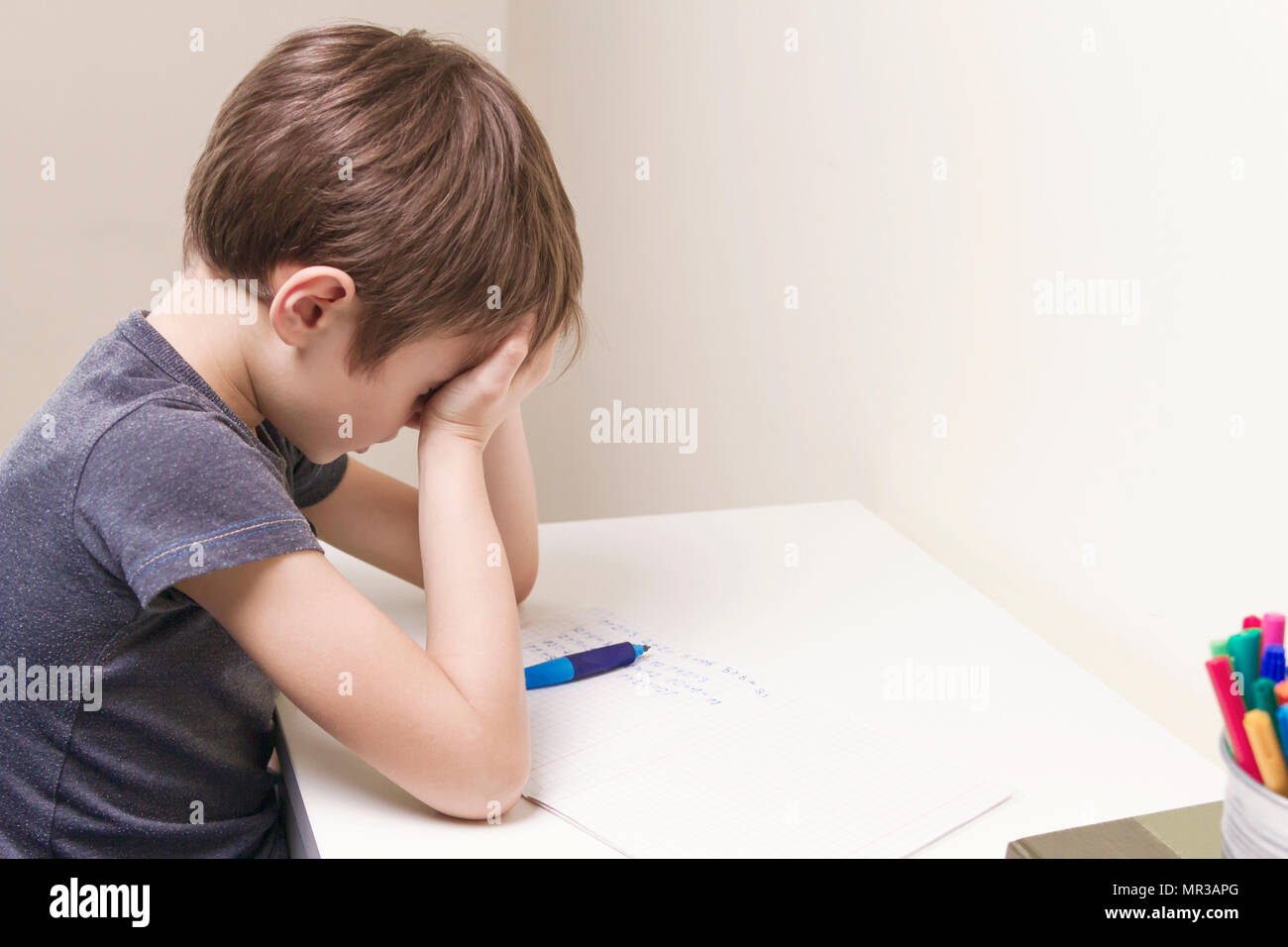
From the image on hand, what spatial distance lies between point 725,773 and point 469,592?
0.19 m

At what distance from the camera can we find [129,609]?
69cm

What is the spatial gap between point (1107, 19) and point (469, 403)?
52cm

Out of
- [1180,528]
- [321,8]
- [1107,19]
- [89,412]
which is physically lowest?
[1180,528]

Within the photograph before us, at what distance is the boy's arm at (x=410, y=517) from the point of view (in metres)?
0.92

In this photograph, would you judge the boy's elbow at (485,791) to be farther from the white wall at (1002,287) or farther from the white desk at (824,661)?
the white wall at (1002,287)

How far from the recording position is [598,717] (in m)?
0.75

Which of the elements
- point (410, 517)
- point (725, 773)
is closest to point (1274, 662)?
point (725, 773)

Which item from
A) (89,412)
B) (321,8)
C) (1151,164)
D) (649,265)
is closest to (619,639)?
(89,412)

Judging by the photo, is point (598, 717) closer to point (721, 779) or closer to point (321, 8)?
point (721, 779)

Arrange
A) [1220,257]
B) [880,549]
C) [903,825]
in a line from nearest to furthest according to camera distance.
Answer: [903,825], [1220,257], [880,549]

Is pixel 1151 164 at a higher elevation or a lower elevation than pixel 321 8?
lower

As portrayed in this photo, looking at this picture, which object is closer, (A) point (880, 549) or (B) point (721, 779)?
(B) point (721, 779)

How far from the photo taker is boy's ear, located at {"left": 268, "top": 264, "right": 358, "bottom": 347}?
0.67 m

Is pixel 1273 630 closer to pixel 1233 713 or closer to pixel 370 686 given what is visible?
pixel 1233 713
